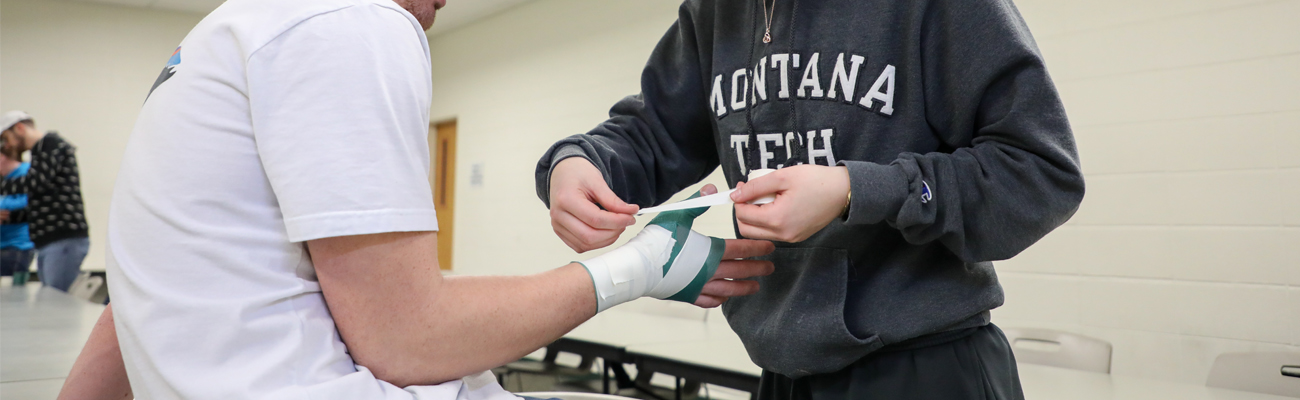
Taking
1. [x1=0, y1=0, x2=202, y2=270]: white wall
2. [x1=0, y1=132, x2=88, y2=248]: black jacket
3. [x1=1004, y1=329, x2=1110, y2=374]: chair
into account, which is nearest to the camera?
[x1=1004, y1=329, x2=1110, y2=374]: chair

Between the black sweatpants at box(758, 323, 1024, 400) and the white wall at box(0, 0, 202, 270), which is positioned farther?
the white wall at box(0, 0, 202, 270)

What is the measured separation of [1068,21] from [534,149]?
4023mm

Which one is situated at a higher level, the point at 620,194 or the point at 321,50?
the point at 321,50

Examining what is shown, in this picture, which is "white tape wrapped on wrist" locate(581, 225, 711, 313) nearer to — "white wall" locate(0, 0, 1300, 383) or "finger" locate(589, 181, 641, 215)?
"finger" locate(589, 181, 641, 215)

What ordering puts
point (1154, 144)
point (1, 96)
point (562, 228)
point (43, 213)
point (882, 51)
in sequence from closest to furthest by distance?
1. point (882, 51)
2. point (562, 228)
3. point (1154, 144)
4. point (43, 213)
5. point (1, 96)

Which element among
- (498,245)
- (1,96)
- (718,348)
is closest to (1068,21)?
(718,348)

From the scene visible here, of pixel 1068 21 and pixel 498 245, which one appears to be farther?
pixel 498 245

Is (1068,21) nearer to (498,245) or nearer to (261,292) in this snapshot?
(261,292)

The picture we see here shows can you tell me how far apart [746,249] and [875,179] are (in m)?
0.22

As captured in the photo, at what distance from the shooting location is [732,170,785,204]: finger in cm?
72

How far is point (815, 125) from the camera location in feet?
2.82

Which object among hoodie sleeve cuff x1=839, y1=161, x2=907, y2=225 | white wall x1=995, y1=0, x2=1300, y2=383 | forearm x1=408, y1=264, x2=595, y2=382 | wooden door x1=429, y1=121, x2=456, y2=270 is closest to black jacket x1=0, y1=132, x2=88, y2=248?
wooden door x1=429, y1=121, x2=456, y2=270

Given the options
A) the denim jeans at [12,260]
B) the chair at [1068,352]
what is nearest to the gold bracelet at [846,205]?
the chair at [1068,352]

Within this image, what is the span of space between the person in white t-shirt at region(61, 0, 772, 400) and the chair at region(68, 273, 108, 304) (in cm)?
426
